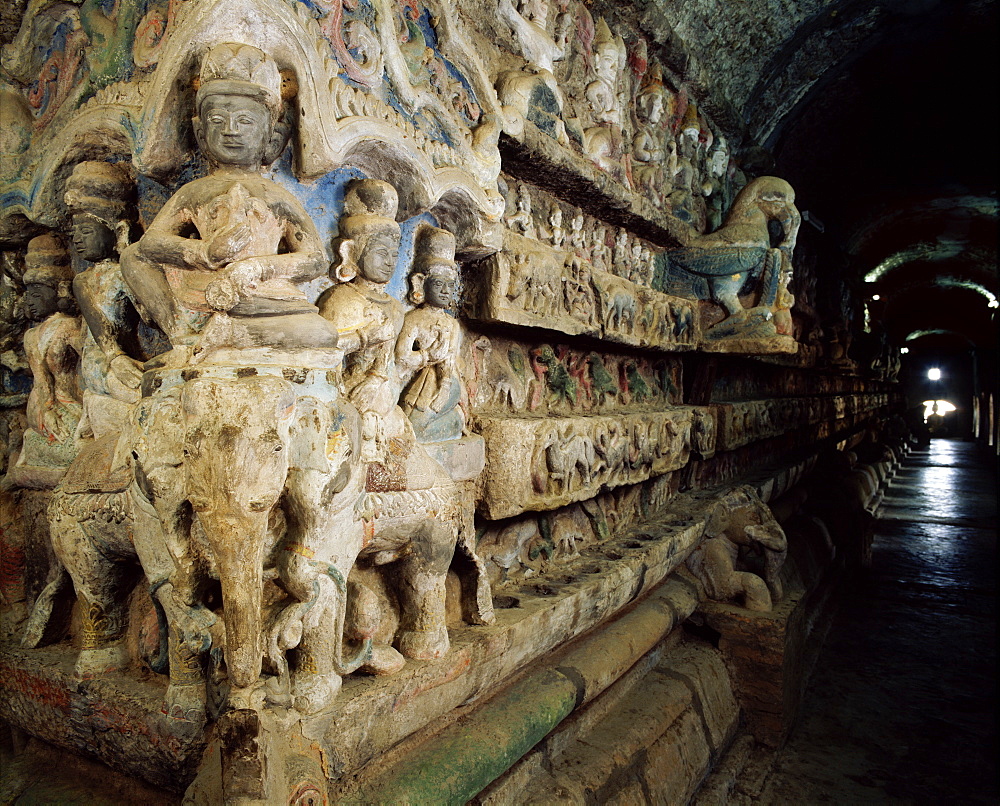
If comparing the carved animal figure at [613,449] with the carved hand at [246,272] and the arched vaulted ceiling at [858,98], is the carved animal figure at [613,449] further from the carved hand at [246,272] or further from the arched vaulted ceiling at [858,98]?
the arched vaulted ceiling at [858,98]

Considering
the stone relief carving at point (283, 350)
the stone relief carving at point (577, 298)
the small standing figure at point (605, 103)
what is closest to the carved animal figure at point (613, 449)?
the stone relief carving at point (283, 350)

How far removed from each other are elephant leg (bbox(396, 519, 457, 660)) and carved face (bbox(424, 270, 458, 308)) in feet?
2.93

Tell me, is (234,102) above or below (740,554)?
above

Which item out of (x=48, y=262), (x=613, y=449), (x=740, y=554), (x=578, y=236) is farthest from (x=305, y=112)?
(x=740, y=554)

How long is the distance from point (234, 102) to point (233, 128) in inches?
2.8

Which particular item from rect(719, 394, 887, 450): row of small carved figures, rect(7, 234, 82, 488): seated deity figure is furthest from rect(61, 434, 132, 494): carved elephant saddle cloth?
rect(719, 394, 887, 450): row of small carved figures

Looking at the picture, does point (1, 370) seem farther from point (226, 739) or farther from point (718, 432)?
point (718, 432)

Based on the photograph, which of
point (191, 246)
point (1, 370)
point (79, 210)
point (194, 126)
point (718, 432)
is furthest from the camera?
point (718, 432)

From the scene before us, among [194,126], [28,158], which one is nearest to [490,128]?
[194,126]

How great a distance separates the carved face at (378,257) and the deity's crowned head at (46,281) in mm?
1228

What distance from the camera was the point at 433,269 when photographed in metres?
2.56

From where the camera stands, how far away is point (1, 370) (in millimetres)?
2723

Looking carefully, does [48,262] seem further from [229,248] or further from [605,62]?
[605,62]

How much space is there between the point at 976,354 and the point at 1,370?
106 feet
